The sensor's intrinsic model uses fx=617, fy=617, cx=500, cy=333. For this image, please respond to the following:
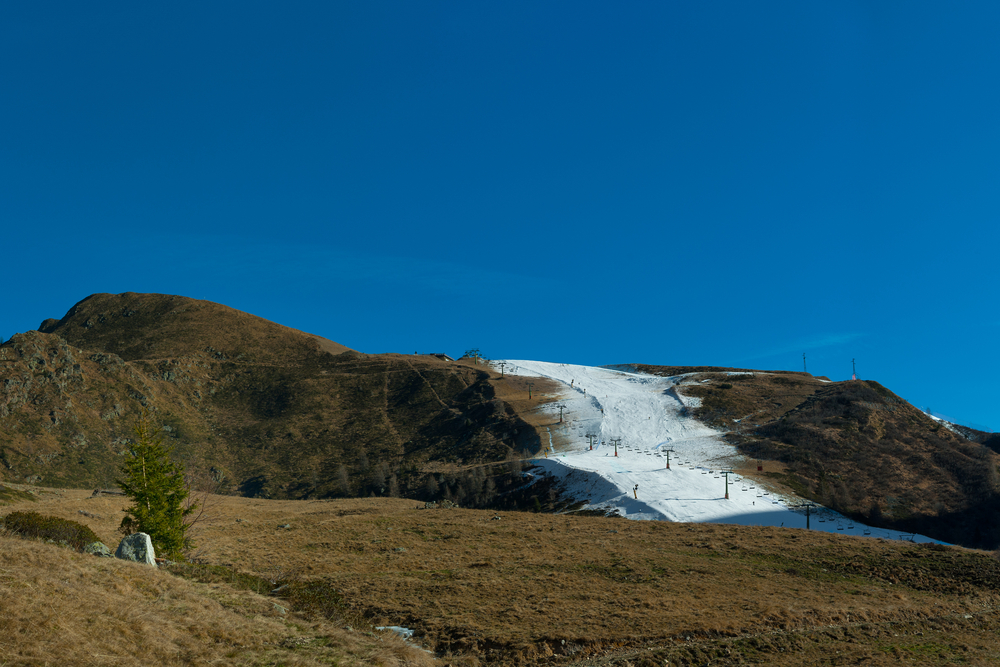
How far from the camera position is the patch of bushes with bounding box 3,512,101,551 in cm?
2361

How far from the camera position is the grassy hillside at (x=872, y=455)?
7856cm

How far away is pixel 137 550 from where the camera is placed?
2345cm

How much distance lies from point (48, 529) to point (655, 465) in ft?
260

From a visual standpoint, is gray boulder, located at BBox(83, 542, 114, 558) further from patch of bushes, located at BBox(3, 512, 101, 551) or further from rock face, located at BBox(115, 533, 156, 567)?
patch of bushes, located at BBox(3, 512, 101, 551)

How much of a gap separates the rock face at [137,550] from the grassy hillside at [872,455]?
3054 inches

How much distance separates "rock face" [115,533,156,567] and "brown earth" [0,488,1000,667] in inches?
153

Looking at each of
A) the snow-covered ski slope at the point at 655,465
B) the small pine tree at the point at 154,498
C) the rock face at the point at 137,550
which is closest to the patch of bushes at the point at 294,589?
the rock face at the point at 137,550

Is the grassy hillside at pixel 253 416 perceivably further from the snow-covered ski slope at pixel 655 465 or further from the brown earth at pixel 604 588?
the brown earth at pixel 604 588

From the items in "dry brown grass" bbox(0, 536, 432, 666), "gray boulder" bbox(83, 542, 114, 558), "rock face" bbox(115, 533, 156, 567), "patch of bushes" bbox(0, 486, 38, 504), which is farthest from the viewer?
"patch of bushes" bbox(0, 486, 38, 504)

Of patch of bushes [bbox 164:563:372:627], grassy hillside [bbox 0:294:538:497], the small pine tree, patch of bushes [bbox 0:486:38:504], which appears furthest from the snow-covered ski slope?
patch of bushes [bbox 0:486:38:504]

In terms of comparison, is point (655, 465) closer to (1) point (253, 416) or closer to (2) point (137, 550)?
(2) point (137, 550)

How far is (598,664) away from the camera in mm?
18484

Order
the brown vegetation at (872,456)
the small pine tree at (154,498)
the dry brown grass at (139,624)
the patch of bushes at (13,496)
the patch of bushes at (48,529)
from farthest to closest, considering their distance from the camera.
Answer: the brown vegetation at (872,456) < the patch of bushes at (13,496) < the small pine tree at (154,498) < the patch of bushes at (48,529) < the dry brown grass at (139,624)

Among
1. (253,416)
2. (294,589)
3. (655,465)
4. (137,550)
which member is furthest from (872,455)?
(253,416)
